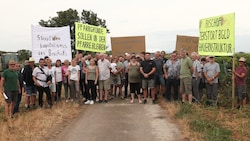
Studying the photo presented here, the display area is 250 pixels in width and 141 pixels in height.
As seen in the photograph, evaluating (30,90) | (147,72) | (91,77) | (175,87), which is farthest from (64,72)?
(175,87)

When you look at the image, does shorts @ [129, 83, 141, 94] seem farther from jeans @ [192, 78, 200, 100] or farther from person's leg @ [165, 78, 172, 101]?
jeans @ [192, 78, 200, 100]

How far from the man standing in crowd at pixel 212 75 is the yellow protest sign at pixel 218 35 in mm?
346

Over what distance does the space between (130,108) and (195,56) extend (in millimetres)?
2864

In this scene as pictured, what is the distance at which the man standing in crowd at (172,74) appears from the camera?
38.1ft

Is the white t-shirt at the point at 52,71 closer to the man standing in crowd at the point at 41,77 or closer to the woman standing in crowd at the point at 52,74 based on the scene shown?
the woman standing in crowd at the point at 52,74

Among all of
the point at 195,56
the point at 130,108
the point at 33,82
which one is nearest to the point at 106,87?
the point at 130,108

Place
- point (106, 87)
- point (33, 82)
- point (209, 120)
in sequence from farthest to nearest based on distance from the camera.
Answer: point (106, 87)
point (33, 82)
point (209, 120)

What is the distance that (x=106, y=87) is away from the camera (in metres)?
12.0

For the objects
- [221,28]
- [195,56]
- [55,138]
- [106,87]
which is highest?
[221,28]

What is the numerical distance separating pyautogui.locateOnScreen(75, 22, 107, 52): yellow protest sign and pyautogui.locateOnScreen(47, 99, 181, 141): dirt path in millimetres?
3112

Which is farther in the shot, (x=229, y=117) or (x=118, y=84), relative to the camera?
(x=118, y=84)

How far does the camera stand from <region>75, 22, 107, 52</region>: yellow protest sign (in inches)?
521

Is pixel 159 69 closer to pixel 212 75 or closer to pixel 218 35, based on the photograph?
pixel 212 75

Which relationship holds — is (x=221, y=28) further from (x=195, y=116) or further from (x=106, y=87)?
(x=106, y=87)
